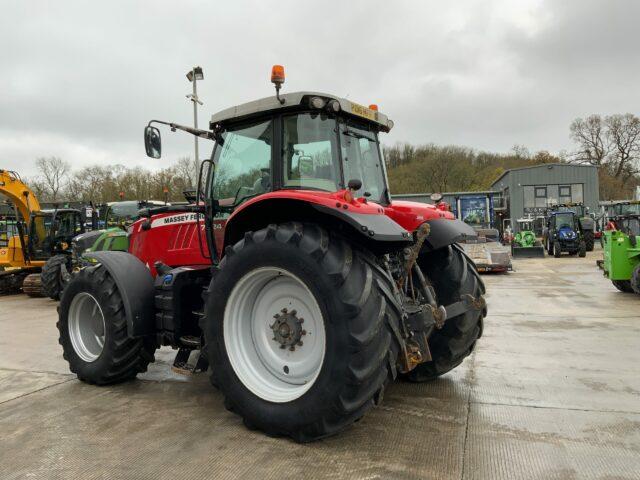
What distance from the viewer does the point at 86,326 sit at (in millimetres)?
4668

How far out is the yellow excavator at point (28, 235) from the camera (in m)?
12.9

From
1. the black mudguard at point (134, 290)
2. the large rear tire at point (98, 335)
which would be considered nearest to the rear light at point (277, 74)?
the black mudguard at point (134, 290)

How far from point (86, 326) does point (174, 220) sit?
1263 millimetres

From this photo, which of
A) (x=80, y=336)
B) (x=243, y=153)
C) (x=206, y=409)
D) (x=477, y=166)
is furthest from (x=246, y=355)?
(x=477, y=166)

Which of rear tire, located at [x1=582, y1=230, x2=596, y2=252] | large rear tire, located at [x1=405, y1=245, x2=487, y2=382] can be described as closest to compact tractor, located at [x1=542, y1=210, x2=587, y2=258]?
rear tire, located at [x1=582, y1=230, x2=596, y2=252]

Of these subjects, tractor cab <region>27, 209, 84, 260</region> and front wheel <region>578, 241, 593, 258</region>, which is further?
front wheel <region>578, 241, 593, 258</region>

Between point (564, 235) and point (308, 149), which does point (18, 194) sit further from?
point (564, 235)

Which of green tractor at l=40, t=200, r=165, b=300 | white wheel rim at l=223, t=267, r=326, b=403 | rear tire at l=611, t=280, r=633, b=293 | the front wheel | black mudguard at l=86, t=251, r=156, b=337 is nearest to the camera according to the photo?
white wheel rim at l=223, t=267, r=326, b=403

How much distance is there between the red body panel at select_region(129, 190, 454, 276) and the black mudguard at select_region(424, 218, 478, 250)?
64 millimetres

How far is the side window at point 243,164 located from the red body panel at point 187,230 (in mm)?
260

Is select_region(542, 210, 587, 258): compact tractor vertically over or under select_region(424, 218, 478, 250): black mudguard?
under

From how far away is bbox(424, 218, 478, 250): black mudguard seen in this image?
3.86 metres

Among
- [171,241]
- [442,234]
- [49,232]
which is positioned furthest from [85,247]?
[49,232]

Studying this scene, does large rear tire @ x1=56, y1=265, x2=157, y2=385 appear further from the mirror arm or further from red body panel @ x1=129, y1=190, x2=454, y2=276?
the mirror arm
